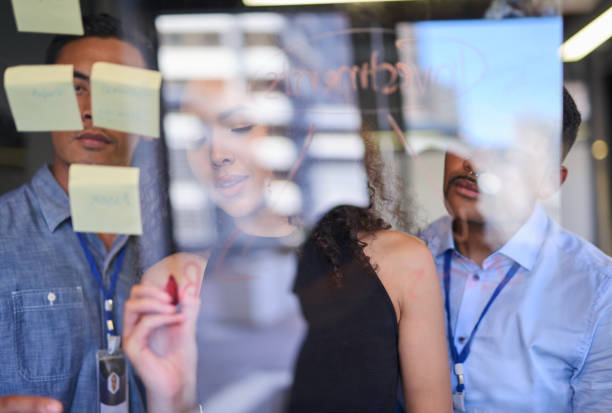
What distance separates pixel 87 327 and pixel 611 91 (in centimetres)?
158

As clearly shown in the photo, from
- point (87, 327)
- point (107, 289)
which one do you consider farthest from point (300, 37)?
point (87, 327)

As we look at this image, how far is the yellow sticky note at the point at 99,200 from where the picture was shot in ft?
4.32

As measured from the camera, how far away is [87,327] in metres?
1.32

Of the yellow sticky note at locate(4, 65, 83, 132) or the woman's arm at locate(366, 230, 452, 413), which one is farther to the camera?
the yellow sticky note at locate(4, 65, 83, 132)

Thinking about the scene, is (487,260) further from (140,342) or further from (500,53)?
(140,342)

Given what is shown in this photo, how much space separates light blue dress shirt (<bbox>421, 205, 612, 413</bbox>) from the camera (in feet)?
3.73

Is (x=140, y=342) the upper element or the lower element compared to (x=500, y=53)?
lower

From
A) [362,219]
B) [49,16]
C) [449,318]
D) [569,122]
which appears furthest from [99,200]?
[569,122]

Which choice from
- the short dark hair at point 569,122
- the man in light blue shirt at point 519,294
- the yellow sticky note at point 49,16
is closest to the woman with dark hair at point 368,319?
the man in light blue shirt at point 519,294

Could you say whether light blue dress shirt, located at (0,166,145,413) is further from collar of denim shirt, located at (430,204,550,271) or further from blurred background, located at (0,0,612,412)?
collar of denim shirt, located at (430,204,550,271)

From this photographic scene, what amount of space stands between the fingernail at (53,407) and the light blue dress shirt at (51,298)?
3 cm

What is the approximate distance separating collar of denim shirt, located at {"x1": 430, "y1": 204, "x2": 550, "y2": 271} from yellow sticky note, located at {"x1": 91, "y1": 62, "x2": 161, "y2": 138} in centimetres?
89

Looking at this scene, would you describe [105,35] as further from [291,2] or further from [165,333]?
[165,333]

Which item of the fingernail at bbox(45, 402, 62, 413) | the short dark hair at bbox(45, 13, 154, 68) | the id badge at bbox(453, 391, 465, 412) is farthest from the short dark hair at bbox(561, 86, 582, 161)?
the fingernail at bbox(45, 402, 62, 413)
